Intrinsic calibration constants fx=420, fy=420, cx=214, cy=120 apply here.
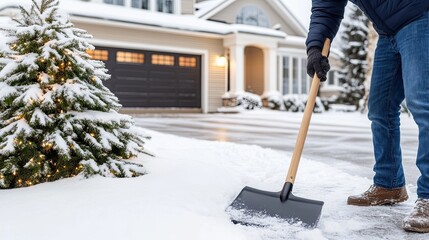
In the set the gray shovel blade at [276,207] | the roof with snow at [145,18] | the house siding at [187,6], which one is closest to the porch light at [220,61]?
the roof with snow at [145,18]

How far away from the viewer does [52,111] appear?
9.18 feet

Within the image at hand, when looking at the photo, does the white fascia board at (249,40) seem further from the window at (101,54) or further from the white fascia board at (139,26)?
the window at (101,54)

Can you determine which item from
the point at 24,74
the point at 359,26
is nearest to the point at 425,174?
the point at 24,74

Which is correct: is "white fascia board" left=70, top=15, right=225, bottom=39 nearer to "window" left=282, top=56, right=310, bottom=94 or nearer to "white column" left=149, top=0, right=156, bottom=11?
"white column" left=149, top=0, right=156, bottom=11

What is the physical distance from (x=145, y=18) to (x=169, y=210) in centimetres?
1401

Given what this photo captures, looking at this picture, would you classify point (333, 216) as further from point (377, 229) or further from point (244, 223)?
point (244, 223)

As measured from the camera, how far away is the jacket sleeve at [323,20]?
2514 mm

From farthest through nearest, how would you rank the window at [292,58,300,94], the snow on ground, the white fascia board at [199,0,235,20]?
1. the window at [292,58,300,94]
2. the white fascia board at [199,0,235,20]
3. the snow on ground

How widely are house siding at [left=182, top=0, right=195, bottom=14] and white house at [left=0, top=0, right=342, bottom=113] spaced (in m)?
0.04

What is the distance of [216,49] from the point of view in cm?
1748

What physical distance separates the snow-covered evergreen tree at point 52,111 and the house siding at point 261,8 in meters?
16.0

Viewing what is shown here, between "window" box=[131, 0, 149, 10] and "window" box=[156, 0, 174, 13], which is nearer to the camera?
"window" box=[131, 0, 149, 10]

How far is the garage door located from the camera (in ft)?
50.2

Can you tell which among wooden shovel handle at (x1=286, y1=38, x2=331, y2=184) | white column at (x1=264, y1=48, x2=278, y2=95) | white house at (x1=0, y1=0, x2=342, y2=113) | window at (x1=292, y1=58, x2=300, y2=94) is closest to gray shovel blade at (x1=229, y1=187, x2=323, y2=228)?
wooden shovel handle at (x1=286, y1=38, x2=331, y2=184)
